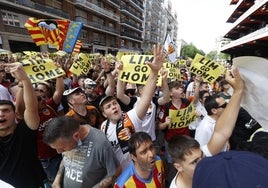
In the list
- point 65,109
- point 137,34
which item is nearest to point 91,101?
point 65,109

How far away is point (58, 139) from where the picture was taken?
6.20 ft

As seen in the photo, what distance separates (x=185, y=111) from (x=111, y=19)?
3802cm

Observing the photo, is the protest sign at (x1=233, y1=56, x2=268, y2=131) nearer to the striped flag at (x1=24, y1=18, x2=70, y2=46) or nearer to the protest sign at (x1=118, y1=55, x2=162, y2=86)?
the protest sign at (x1=118, y1=55, x2=162, y2=86)

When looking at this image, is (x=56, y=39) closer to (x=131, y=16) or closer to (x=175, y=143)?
(x=175, y=143)

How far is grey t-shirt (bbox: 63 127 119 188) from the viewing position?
2039 mm

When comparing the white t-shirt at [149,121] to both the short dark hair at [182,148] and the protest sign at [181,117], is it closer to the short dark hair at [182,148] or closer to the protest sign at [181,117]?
the protest sign at [181,117]

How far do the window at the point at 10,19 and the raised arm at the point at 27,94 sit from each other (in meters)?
20.0

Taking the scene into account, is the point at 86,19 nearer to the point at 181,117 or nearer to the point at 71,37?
the point at 71,37

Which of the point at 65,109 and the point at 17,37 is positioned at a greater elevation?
the point at 17,37

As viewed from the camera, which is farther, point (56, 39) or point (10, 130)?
point (56, 39)

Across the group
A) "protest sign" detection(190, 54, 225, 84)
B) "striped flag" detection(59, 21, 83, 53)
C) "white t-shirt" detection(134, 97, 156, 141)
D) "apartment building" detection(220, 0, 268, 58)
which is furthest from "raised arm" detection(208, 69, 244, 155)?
"apartment building" detection(220, 0, 268, 58)

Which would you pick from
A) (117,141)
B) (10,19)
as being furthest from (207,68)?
(10,19)

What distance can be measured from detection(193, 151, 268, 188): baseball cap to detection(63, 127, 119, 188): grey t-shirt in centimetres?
124

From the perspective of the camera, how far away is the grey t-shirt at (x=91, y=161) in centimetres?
204
